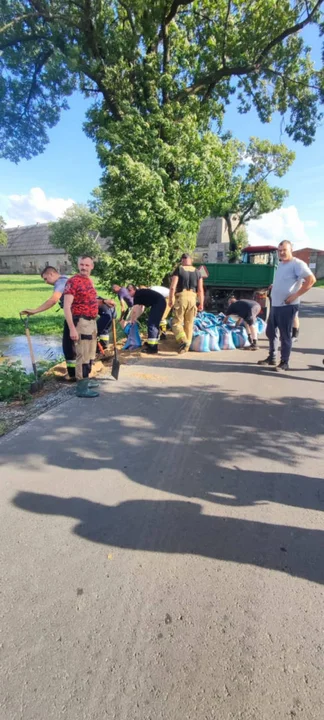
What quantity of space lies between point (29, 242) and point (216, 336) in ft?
236

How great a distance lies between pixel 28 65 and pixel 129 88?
476cm

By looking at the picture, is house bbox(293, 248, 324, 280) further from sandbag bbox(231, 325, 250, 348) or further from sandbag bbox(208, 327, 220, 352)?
sandbag bbox(208, 327, 220, 352)

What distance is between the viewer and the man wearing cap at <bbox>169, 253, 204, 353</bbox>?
688 centimetres

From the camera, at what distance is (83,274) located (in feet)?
14.9

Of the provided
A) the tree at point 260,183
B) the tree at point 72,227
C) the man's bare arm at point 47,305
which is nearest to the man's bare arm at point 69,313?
the man's bare arm at point 47,305

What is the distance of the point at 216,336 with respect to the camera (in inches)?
291

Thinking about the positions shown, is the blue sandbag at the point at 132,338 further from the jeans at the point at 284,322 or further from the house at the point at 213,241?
the house at the point at 213,241

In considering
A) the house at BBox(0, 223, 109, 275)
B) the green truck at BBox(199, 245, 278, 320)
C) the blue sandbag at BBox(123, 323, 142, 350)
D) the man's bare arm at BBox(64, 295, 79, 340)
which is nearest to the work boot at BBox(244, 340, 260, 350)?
the blue sandbag at BBox(123, 323, 142, 350)

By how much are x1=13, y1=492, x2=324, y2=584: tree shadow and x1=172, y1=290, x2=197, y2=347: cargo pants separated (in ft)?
16.0

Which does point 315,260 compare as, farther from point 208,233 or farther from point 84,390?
point 84,390

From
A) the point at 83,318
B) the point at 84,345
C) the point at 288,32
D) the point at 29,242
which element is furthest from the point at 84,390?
the point at 29,242

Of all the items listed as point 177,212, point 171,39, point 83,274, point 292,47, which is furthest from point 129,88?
point 83,274

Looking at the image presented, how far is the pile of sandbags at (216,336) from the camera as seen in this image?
7.23 meters

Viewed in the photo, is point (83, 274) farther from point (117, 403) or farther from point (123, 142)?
point (123, 142)
